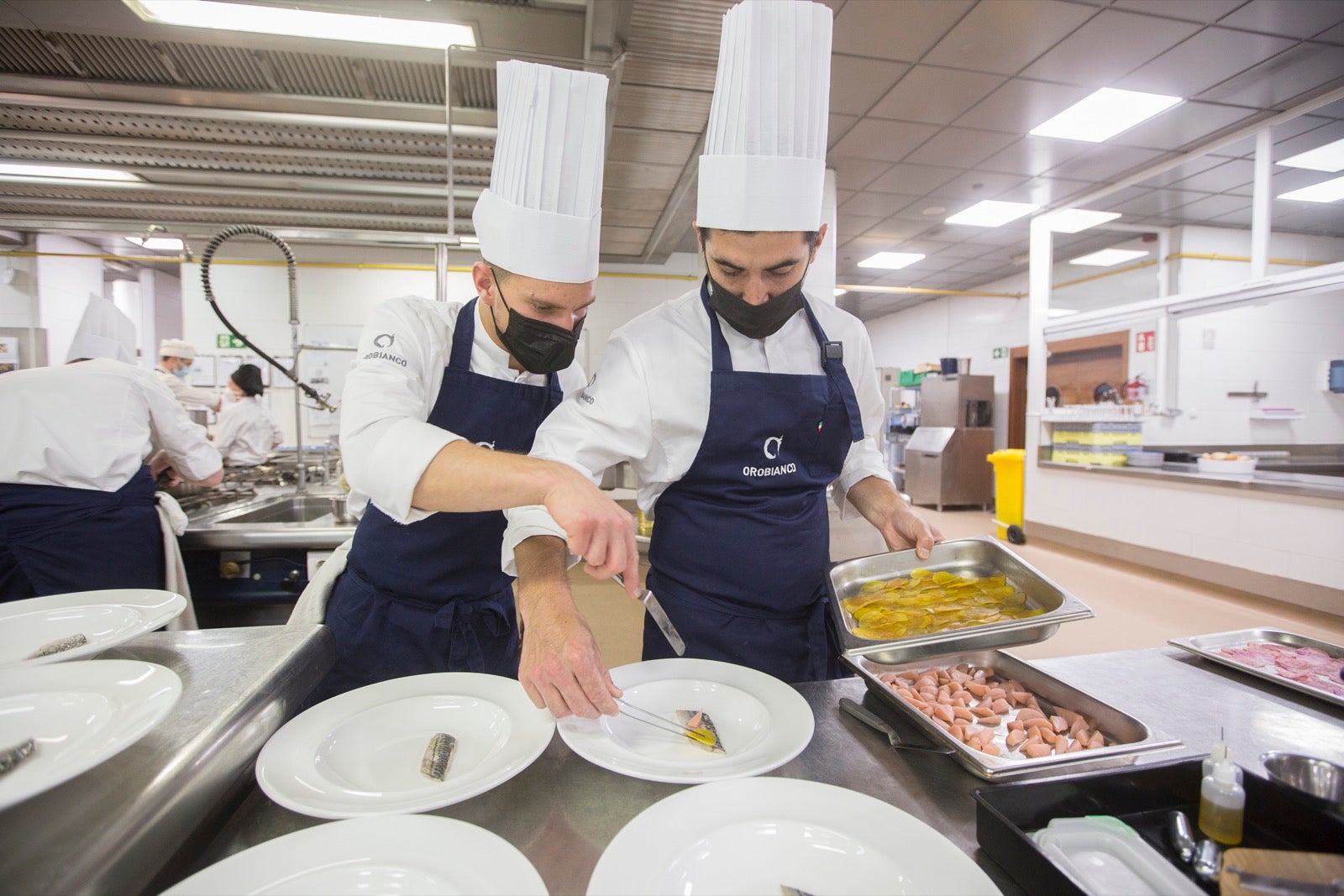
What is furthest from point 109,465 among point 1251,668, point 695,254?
point 695,254

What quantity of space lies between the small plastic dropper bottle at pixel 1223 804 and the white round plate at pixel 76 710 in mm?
1103

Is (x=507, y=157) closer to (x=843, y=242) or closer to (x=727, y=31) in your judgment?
(x=727, y=31)

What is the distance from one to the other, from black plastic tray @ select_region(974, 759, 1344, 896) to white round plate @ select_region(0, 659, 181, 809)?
0.84 meters

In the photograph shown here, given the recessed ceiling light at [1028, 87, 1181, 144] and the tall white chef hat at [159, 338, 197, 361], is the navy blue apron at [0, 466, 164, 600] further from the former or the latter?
the recessed ceiling light at [1028, 87, 1181, 144]

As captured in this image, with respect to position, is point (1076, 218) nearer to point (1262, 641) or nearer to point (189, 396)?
point (1262, 641)

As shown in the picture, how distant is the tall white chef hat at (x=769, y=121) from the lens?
50.3 inches

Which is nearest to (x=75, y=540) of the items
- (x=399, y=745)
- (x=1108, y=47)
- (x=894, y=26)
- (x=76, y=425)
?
(x=76, y=425)

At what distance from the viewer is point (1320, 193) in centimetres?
580

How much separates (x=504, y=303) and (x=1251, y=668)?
62.1 inches

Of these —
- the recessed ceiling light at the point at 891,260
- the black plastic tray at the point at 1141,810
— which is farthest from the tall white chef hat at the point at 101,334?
the recessed ceiling light at the point at 891,260

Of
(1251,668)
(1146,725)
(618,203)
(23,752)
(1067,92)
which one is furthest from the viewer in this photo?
(618,203)

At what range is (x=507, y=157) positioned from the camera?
1310mm

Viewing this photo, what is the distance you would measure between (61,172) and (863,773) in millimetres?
6387

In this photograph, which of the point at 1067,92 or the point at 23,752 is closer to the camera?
the point at 23,752
